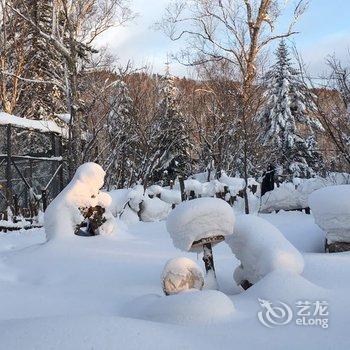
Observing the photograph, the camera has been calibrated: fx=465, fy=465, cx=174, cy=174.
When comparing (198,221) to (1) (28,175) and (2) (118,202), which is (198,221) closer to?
(2) (118,202)

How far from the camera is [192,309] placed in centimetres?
327

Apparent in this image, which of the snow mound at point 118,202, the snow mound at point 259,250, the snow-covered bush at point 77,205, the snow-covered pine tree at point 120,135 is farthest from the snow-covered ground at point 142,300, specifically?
the snow-covered pine tree at point 120,135

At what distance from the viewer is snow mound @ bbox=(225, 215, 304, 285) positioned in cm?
417

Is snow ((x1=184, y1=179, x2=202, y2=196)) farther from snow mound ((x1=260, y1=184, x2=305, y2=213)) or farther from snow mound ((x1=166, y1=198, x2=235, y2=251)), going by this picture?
snow mound ((x1=166, y1=198, x2=235, y2=251))

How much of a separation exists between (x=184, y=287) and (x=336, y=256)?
85.1 inches

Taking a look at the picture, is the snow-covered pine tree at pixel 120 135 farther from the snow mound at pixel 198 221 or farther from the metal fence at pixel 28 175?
the snow mound at pixel 198 221

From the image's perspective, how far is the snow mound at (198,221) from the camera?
4117 millimetres

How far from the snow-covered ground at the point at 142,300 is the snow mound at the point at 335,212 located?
46 cm

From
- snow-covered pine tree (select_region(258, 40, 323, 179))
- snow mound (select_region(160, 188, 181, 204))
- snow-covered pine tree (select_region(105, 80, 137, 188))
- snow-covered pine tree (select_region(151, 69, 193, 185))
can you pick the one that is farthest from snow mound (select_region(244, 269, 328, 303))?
snow-covered pine tree (select_region(258, 40, 323, 179))

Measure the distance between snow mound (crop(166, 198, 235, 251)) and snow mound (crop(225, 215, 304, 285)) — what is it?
401 millimetres

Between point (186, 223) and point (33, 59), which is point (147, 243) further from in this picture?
point (33, 59)

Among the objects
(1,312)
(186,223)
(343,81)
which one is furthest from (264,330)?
(343,81)

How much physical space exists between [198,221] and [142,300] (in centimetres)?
86

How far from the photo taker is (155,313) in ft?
11.5
